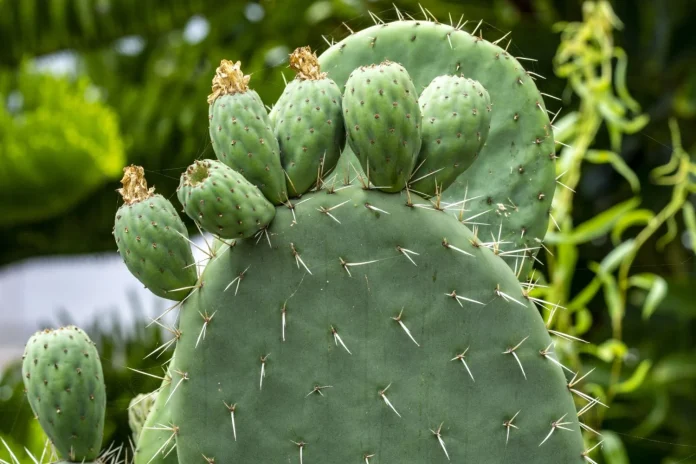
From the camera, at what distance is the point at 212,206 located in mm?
797

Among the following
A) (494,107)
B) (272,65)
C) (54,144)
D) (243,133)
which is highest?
(243,133)

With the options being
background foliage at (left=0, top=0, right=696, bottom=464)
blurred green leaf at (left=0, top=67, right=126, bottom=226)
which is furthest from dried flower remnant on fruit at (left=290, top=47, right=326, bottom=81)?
blurred green leaf at (left=0, top=67, right=126, bottom=226)

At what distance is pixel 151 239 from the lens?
32.9 inches

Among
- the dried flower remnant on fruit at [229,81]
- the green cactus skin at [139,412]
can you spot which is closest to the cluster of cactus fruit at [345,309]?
the dried flower remnant on fruit at [229,81]

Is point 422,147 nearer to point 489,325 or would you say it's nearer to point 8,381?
point 489,325

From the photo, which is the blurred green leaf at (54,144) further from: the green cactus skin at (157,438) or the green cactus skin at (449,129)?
the green cactus skin at (449,129)

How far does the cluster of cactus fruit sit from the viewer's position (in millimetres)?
849

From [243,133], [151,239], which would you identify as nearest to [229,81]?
[243,133]

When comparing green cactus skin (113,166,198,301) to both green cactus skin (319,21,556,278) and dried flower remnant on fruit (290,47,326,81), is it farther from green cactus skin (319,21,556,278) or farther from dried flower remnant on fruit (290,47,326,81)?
green cactus skin (319,21,556,278)

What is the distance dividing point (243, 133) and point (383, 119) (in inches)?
4.9

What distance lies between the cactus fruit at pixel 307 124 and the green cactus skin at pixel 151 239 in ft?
0.39

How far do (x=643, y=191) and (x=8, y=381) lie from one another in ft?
6.29

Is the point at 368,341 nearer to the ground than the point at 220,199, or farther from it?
nearer to the ground

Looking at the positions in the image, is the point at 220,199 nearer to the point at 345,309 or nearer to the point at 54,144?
the point at 345,309
